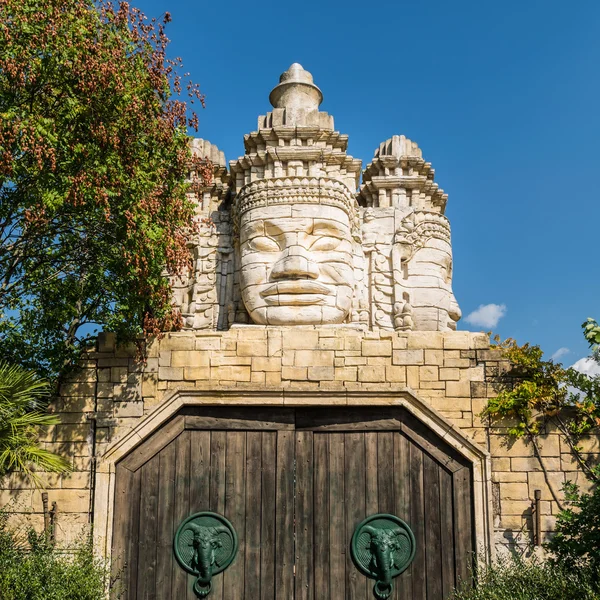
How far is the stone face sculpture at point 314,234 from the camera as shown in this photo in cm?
825

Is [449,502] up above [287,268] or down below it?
below

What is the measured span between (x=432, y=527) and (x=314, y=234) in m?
3.36

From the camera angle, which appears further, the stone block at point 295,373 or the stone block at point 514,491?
the stone block at point 295,373

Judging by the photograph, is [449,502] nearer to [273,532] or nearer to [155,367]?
[273,532]

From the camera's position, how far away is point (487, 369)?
7691 mm

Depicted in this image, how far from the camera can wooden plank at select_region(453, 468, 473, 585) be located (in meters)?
7.22

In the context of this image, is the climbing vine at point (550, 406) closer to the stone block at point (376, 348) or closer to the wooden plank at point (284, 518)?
the stone block at point (376, 348)

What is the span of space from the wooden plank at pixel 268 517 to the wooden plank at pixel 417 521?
1.37m

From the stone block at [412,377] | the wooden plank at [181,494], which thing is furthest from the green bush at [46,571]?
the stone block at [412,377]

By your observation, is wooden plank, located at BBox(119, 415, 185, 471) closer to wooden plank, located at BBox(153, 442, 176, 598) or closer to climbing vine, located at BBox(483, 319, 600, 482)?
wooden plank, located at BBox(153, 442, 176, 598)

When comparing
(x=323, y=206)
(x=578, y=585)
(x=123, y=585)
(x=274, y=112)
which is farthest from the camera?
(x=274, y=112)

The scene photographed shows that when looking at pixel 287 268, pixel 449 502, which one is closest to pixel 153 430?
pixel 287 268

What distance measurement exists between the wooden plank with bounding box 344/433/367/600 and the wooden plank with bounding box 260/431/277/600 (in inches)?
28.9

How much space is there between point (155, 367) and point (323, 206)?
258 cm
